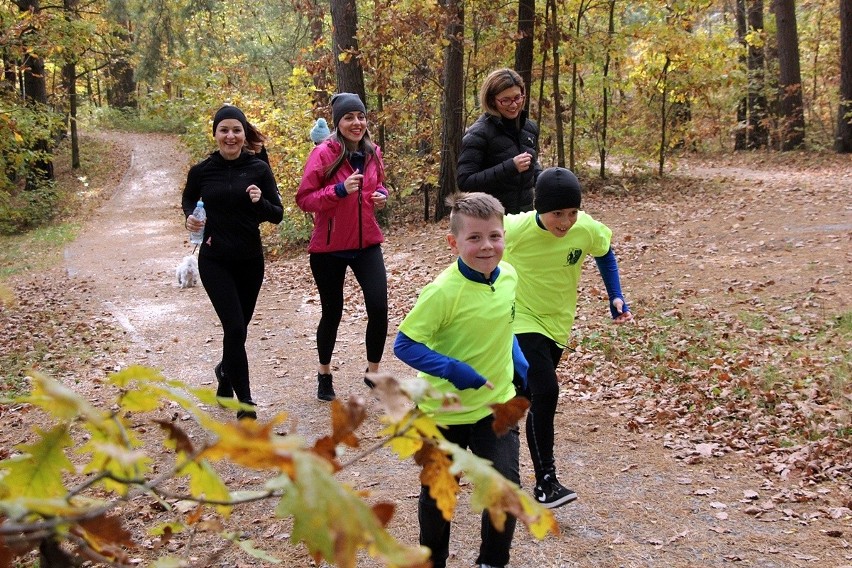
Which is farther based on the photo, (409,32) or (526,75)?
(526,75)

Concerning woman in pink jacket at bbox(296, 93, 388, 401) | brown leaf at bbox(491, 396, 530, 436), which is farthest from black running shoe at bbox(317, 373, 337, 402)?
brown leaf at bbox(491, 396, 530, 436)

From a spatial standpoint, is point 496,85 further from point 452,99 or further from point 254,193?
point 452,99

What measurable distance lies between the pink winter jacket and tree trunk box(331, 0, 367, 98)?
31.2 feet

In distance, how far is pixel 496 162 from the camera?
6078 mm

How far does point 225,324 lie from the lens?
5883mm

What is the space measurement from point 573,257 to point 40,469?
367 centimetres

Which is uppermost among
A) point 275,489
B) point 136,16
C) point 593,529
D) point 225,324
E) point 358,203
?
point 136,16

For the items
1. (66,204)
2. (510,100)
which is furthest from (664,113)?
(66,204)

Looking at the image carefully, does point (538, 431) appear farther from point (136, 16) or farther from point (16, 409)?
point (136, 16)

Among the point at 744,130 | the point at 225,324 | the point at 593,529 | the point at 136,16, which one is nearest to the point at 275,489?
the point at 593,529

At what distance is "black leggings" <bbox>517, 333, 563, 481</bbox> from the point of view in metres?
4.43

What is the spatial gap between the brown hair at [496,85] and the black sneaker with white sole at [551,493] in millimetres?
2830

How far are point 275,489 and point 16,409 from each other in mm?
7517

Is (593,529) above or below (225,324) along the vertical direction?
below
